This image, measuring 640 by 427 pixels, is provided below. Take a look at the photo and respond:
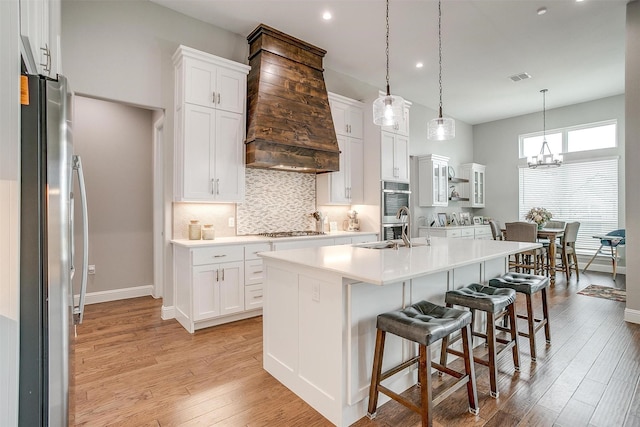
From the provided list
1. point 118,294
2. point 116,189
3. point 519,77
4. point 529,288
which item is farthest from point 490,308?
point 519,77

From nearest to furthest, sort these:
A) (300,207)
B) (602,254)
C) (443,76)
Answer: (300,207) → (443,76) → (602,254)

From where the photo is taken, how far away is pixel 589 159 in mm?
6559

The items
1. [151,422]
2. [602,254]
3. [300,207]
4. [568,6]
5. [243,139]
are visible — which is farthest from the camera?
[602,254]

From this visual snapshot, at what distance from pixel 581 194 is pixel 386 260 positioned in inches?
267

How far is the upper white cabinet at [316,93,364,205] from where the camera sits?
4.85 meters

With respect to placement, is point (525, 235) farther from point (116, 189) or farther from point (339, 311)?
point (116, 189)

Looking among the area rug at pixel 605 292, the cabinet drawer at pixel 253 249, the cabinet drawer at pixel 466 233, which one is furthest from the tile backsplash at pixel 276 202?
the area rug at pixel 605 292

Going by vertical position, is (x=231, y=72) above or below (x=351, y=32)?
below

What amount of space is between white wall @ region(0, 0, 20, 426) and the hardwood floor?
0.80 metres

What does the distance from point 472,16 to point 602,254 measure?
562cm

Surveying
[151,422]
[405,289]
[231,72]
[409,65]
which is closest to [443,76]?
[409,65]

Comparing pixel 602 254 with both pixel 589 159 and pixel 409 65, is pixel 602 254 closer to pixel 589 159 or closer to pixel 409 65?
pixel 589 159

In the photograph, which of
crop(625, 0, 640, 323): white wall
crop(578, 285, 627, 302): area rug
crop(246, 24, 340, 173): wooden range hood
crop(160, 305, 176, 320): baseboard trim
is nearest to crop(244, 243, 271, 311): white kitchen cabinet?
crop(160, 305, 176, 320): baseboard trim

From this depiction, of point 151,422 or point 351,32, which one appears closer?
point 151,422
